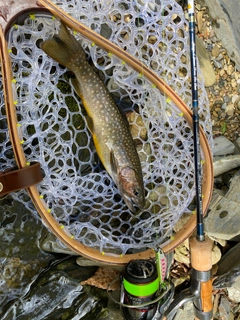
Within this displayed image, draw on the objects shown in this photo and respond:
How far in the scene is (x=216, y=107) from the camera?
297cm

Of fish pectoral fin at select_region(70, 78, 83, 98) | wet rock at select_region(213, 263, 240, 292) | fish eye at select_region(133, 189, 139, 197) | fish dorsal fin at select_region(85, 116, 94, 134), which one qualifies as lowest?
wet rock at select_region(213, 263, 240, 292)

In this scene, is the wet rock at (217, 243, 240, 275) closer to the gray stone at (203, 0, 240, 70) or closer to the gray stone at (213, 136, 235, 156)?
the gray stone at (213, 136, 235, 156)

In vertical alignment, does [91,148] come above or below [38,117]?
below

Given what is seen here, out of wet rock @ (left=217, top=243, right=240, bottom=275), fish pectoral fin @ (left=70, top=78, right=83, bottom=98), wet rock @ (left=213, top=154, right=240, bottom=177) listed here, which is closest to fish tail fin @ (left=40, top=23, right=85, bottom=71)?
fish pectoral fin @ (left=70, top=78, right=83, bottom=98)

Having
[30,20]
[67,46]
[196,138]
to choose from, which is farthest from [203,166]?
[30,20]

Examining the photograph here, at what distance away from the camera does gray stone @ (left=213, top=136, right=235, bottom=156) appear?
9.14 ft

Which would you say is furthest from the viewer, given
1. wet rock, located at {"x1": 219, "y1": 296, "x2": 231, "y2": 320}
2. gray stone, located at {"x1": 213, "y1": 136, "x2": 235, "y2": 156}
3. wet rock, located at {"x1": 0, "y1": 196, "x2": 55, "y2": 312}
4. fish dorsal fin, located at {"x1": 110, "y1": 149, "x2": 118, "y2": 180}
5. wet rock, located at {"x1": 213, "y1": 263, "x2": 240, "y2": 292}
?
gray stone, located at {"x1": 213, "y1": 136, "x2": 235, "y2": 156}

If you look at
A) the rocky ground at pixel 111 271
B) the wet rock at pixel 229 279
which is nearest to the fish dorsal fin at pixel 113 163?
the rocky ground at pixel 111 271

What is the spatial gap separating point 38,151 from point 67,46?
0.59m

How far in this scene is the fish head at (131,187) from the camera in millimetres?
2203

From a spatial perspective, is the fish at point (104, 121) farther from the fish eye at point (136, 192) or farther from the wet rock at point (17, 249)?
the wet rock at point (17, 249)

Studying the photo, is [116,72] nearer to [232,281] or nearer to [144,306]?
[144,306]

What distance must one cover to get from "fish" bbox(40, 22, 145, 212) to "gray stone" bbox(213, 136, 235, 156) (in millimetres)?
823

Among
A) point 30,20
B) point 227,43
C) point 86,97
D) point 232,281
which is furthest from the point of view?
point 227,43
